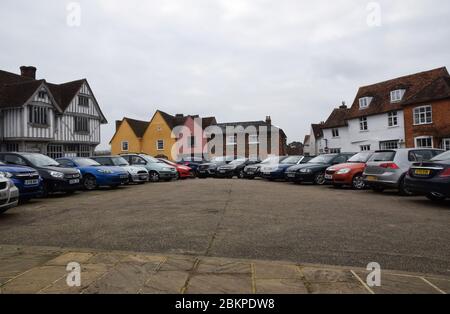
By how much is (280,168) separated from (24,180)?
12.0 m

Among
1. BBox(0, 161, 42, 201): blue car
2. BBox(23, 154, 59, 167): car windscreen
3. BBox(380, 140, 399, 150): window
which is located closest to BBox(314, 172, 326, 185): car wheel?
BBox(23, 154, 59, 167): car windscreen

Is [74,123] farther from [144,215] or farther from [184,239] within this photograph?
[184,239]

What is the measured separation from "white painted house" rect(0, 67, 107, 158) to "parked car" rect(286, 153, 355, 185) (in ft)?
68.8

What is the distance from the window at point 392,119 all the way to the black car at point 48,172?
92.1 ft

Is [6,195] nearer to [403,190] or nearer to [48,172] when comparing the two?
[48,172]

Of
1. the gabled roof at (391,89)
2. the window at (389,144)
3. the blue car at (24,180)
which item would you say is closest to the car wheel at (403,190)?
the blue car at (24,180)

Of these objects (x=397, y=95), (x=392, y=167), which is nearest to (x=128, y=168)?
(x=392, y=167)

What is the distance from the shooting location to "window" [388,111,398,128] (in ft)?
97.0

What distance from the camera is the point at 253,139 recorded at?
4603 centimetres

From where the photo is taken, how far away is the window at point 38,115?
83.0 ft

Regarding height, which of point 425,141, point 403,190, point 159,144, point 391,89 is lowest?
point 403,190

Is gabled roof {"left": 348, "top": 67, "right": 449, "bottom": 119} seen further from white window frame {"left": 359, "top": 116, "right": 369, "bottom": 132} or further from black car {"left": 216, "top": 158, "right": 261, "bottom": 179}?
black car {"left": 216, "top": 158, "right": 261, "bottom": 179}

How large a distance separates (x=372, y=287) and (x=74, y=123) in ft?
103

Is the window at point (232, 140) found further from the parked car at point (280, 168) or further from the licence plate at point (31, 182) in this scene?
the licence plate at point (31, 182)
